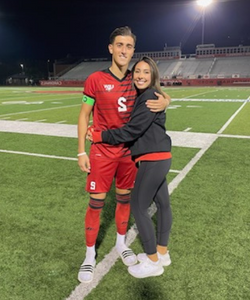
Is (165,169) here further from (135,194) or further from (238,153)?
(238,153)

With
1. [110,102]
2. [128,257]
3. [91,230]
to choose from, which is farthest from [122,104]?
[128,257]

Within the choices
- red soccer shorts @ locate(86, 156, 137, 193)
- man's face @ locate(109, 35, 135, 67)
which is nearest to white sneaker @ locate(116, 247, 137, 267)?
red soccer shorts @ locate(86, 156, 137, 193)

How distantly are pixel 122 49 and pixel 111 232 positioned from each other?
6.38ft

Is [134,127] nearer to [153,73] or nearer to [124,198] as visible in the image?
[153,73]

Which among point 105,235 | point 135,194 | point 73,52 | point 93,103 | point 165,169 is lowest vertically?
point 105,235

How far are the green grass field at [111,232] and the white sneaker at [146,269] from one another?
0.15 ft

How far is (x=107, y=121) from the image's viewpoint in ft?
8.35

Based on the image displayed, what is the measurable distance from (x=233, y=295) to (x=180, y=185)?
2.36m

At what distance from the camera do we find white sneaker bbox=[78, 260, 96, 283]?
247 cm

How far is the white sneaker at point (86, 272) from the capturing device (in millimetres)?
2470

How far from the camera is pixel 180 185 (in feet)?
15.1

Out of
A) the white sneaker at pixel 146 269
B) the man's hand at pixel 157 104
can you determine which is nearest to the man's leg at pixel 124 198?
the white sneaker at pixel 146 269

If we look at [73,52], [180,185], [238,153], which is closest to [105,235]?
[180,185]

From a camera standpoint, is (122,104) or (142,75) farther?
(122,104)
